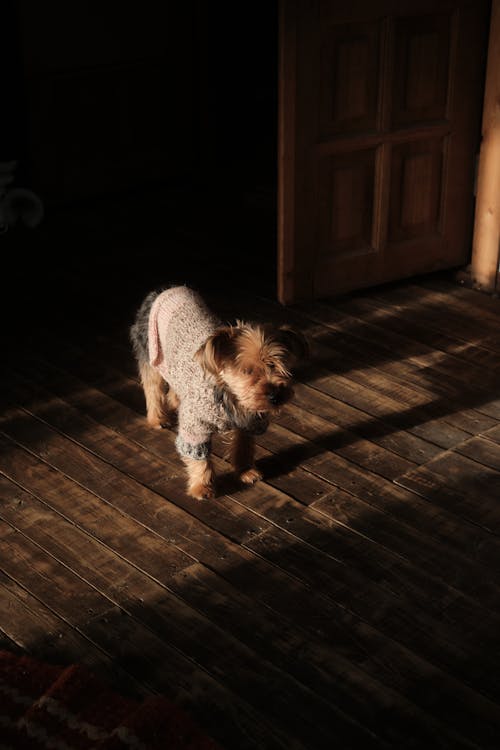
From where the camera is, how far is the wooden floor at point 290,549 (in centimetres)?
243

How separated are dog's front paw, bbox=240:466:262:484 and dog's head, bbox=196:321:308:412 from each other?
0.46 m

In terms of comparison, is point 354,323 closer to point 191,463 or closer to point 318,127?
point 318,127

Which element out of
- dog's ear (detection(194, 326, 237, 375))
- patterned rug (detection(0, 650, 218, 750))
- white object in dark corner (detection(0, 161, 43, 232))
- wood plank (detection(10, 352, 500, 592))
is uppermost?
dog's ear (detection(194, 326, 237, 375))

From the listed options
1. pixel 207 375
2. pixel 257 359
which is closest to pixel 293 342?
pixel 257 359

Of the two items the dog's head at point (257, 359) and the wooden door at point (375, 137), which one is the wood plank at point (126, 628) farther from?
the wooden door at point (375, 137)

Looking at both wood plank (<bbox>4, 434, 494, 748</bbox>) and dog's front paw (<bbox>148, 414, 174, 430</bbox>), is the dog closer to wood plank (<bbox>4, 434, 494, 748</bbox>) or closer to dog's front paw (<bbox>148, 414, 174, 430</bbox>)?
dog's front paw (<bbox>148, 414, 174, 430</bbox>)

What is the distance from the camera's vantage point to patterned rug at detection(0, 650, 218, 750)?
222 centimetres

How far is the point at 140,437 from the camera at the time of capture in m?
3.57

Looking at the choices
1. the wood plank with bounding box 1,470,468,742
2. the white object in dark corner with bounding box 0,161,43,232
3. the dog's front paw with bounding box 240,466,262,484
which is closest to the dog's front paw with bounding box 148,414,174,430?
the dog's front paw with bounding box 240,466,262,484

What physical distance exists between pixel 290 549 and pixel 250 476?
40 centimetres

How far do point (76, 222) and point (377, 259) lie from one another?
1981 mm

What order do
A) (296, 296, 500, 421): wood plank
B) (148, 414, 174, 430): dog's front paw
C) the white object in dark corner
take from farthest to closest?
the white object in dark corner, (296, 296, 500, 421): wood plank, (148, 414, 174, 430): dog's front paw

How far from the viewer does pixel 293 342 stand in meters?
2.85

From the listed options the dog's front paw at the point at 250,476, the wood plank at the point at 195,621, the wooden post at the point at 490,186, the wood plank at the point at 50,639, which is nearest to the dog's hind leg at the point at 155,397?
the dog's front paw at the point at 250,476
